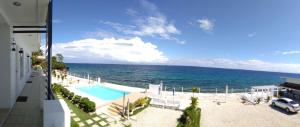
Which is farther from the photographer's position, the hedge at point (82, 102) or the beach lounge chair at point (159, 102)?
the beach lounge chair at point (159, 102)

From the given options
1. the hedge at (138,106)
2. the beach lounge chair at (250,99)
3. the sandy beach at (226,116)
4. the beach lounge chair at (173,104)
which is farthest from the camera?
the beach lounge chair at (250,99)

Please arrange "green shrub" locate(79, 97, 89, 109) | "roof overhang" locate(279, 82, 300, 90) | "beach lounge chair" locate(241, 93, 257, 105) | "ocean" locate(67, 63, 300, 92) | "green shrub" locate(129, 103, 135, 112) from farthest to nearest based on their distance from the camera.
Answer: "ocean" locate(67, 63, 300, 92)
"roof overhang" locate(279, 82, 300, 90)
"beach lounge chair" locate(241, 93, 257, 105)
"green shrub" locate(129, 103, 135, 112)
"green shrub" locate(79, 97, 89, 109)

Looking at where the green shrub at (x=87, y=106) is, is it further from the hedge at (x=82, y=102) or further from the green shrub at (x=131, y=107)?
the green shrub at (x=131, y=107)

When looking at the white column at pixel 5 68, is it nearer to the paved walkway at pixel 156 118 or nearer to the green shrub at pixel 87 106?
the green shrub at pixel 87 106

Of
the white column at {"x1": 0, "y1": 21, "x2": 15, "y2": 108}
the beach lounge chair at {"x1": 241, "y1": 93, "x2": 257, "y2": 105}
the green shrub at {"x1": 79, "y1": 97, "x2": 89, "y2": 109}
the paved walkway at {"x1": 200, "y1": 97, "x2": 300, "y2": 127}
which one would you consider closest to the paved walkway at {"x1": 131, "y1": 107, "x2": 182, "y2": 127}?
the paved walkway at {"x1": 200, "y1": 97, "x2": 300, "y2": 127}

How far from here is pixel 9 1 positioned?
4.81m

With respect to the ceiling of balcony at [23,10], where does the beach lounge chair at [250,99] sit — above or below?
below

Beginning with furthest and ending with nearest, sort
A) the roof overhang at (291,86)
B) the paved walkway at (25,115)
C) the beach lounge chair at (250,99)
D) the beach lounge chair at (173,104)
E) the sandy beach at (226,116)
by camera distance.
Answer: the roof overhang at (291,86) < the beach lounge chair at (250,99) < the beach lounge chair at (173,104) < the sandy beach at (226,116) < the paved walkway at (25,115)

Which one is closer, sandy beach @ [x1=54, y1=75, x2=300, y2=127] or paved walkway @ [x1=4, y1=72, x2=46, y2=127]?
paved walkway @ [x1=4, y1=72, x2=46, y2=127]

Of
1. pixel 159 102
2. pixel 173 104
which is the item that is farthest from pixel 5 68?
pixel 173 104

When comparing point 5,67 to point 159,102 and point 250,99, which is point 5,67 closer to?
point 159,102

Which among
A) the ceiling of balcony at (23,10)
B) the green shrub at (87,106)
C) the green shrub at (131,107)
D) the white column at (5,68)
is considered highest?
the ceiling of balcony at (23,10)

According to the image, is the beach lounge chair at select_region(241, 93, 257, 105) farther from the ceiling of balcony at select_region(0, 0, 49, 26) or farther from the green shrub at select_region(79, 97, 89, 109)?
the ceiling of balcony at select_region(0, 0, 49, 26)

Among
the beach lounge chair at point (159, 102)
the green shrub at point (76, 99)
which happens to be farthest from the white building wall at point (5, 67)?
the beach lounge chair at point (159, 102)
